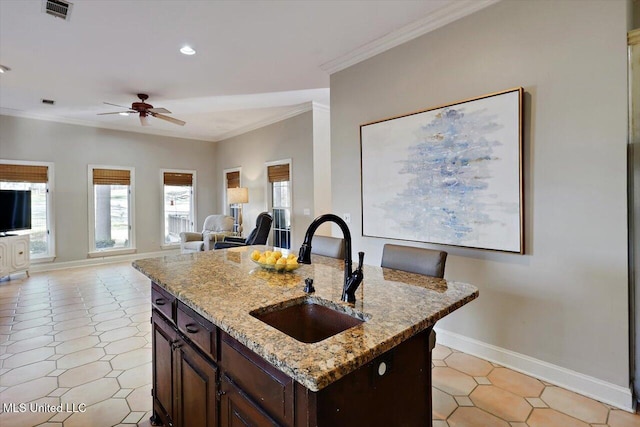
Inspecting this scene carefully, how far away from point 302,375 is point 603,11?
9.01ft

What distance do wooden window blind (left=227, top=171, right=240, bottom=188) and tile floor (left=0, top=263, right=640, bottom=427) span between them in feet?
12.8

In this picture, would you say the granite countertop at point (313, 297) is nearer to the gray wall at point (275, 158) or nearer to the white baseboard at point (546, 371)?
the white baseboard at point (546, 371)

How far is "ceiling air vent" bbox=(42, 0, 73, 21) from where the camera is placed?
246 centimetres

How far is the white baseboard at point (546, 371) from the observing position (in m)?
1.95

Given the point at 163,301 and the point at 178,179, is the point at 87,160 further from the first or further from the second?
the point at 163,301

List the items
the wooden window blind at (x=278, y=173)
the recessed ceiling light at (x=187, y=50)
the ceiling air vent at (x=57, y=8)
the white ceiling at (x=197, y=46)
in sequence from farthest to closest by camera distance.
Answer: the wooden window blind at (x=278, y=173), the recessed ceiling light at (x=187, y=50), the white ceiling at (x=197, y=46), the ceiling air vent at (x=57, y=8)

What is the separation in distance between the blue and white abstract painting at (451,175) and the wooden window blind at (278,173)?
9.11 ft

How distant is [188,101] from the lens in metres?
5.02

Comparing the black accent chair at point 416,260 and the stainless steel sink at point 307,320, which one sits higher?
the black accent chair at point 416,260

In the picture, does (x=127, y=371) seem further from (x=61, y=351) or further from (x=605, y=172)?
(x=605, y=172)

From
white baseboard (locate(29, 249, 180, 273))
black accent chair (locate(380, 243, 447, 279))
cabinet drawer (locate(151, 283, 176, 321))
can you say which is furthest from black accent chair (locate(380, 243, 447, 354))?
white baseboard (locate(29, 249, 180, 273))

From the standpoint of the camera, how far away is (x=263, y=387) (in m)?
0.98

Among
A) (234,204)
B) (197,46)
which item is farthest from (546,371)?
(234,204)

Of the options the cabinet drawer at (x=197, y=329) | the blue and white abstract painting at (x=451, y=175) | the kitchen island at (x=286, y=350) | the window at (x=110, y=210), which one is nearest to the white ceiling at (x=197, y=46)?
the blue and white abstract painting at (x=451, y=175)
